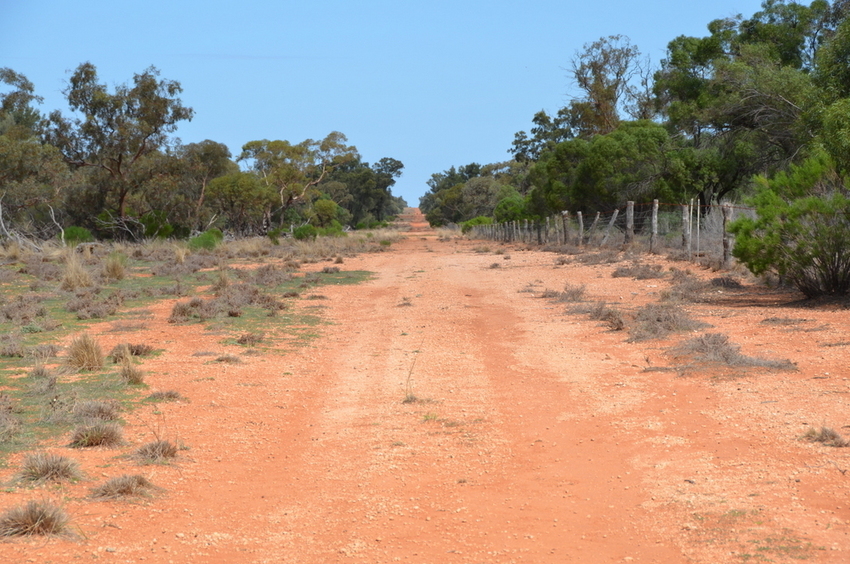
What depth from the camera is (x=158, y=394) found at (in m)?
8.22

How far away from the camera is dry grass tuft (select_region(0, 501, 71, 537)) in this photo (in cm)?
463

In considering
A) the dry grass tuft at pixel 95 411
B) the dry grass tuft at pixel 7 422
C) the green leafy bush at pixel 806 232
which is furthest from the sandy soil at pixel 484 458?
the green leafy bush at pixel 806 232

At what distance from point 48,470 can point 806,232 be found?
38.0 ft

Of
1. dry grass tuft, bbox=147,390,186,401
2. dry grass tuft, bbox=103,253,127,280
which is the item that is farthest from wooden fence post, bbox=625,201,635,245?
dry grass tuft, bbox=147,390,186,401

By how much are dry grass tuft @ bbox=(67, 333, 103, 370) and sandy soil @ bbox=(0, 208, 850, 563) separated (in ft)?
2.13

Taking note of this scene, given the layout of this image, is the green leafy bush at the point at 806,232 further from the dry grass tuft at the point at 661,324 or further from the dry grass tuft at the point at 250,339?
the dry grass tuft at the point at 250,339

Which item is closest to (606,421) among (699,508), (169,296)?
(699,508)

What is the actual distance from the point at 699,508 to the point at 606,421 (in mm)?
2196

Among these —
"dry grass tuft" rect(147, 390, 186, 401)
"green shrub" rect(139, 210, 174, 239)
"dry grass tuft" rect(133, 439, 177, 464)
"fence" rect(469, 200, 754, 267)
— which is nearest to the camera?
"dry grass tuft" rect(133, 439, 177, 464)

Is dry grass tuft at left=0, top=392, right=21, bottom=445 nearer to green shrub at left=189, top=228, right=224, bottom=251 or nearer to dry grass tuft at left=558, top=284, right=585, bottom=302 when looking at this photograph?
dry grass tuft at left=558, top=284, right=585, bottom=302

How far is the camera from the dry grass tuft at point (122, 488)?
17.5 ft

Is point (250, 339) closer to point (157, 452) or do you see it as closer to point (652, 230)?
point (157, 452)

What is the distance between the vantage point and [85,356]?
9.49 metres

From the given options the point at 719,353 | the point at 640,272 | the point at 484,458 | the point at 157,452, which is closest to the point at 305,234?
the point at 640,272
